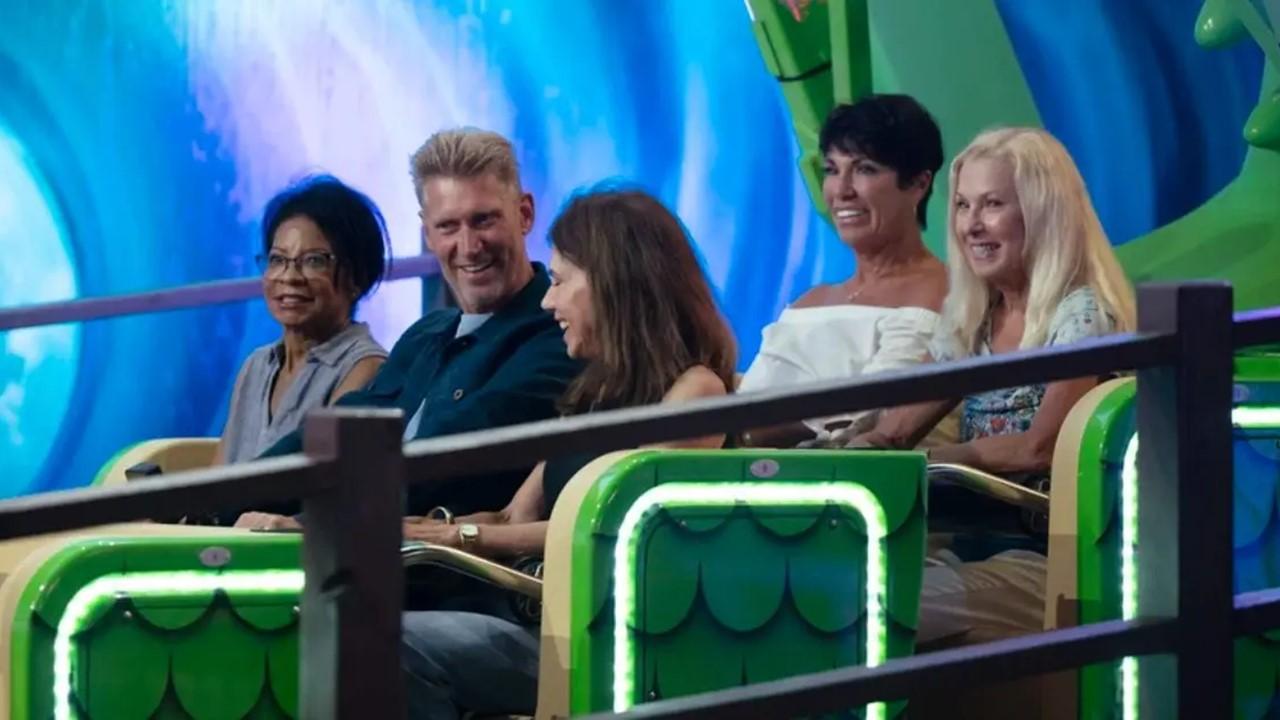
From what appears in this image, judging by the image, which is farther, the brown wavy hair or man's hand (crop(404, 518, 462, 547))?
the brown wavy hair

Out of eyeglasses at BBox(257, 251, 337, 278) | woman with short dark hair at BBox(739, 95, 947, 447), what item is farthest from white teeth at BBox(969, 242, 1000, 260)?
eyeglasses at BBox(257, 251, 337, 278)

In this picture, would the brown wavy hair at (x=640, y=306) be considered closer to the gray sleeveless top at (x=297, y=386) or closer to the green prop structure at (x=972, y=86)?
the gray sleeveless top at (x=297, y=386)

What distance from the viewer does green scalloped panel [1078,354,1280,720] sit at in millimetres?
3314

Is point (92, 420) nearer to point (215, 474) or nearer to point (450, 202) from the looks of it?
point (450, 202)

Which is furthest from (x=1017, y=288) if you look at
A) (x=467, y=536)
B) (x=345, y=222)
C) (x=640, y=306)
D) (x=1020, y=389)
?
(x=345, y=222)

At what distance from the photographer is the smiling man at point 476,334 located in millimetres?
3852

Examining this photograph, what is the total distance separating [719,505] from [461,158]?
4.25ft

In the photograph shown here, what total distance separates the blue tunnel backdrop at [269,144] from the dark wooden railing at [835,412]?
310cm

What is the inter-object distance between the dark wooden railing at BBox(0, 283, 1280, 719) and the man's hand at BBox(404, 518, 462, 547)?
100 cm

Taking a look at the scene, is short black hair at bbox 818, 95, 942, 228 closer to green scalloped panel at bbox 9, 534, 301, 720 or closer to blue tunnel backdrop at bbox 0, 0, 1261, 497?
blue tunnel backdrop at bbox 0, 0, 1261, 497

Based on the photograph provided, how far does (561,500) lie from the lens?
3.01 metres

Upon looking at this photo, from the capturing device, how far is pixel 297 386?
4.39 m

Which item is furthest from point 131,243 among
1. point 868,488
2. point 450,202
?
point 868,488

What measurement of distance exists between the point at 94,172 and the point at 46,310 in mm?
487
